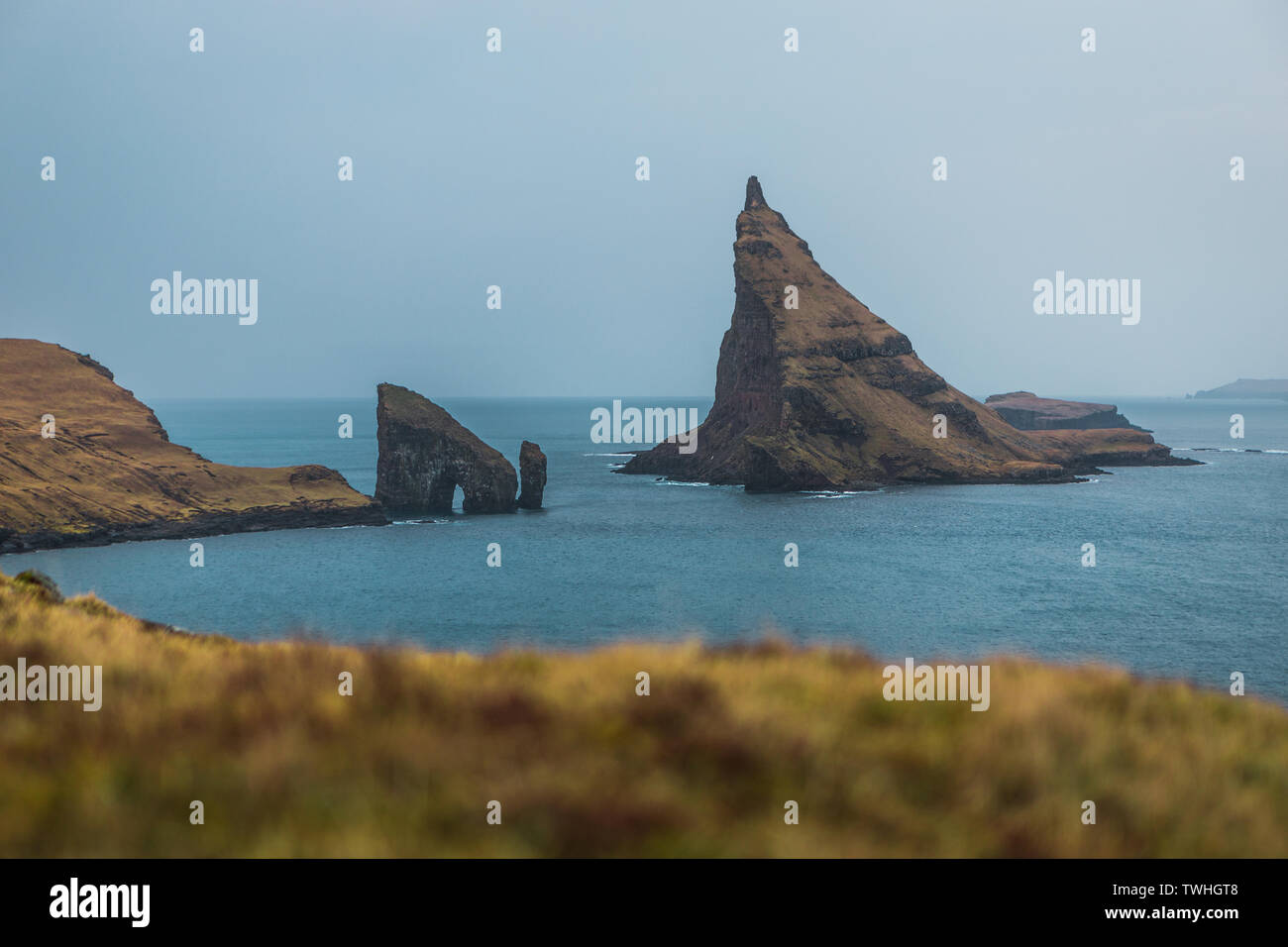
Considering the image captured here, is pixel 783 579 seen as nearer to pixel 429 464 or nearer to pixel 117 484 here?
pixel 429 464

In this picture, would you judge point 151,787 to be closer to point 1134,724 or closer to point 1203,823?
point 1203,823

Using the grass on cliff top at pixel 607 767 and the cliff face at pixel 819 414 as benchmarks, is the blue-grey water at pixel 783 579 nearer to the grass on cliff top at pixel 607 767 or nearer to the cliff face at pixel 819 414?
the cliff face at pixel 819 414

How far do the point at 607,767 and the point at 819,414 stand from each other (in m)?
163

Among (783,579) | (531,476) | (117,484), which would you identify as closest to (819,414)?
(531,476)

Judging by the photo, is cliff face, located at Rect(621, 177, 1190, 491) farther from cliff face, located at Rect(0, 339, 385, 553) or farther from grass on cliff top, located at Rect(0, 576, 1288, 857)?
grass on cliff top, located at Rect(0, 576, 1288, 857)

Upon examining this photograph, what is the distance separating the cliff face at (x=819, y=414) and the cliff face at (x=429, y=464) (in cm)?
4627

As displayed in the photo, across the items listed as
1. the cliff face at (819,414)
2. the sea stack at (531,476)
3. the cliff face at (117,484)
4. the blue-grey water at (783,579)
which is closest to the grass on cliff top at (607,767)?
the blue-grey water at (783,579)

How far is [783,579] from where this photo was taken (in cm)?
8488

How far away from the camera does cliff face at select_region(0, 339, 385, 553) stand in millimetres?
108562

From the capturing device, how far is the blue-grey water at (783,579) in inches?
2522

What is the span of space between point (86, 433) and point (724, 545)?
88.2 metres
